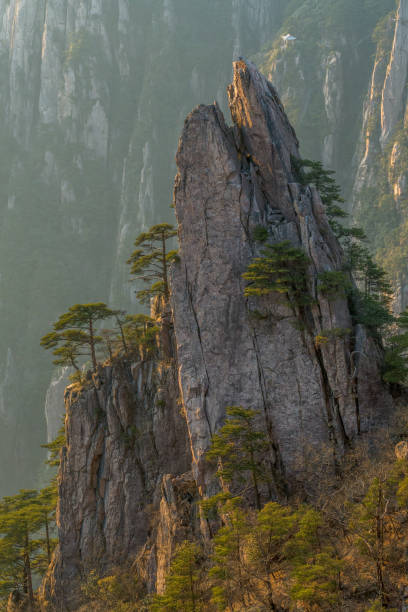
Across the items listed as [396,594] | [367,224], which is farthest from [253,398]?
[367,224]

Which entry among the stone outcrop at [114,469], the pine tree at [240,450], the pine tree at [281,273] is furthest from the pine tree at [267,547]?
the pine tree at [281,273]

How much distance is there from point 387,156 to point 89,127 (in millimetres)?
73609

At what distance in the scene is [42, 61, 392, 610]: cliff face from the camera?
94.4 feet

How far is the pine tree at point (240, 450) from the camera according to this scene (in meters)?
26.9

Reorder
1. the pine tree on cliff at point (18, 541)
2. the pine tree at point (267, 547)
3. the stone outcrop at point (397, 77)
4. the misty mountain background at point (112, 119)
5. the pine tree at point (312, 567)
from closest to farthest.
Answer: the pine tree at point (312, 567) < the pine tree at point (267, 547) < the pine tree on cliff at point (18, 541) < the stone outcrop at point (397, 77) < the misty mountain background at point (112, 119)

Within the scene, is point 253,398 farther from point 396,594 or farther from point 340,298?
point 396,594

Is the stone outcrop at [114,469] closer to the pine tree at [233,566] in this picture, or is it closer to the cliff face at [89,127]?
the pine tree at [233,566]

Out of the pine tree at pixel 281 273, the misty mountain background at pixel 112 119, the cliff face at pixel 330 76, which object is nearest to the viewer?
the pine tree at pixel 281 273

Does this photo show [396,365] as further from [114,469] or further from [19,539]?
[19,539]

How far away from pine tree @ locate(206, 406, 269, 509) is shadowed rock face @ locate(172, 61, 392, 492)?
125 cm

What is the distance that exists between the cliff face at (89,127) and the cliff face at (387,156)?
4815 centimetres

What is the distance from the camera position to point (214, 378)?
3050cm

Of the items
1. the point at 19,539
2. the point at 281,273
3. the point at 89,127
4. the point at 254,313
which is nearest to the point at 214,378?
the point at 254,313

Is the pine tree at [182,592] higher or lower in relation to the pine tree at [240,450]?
lower
